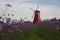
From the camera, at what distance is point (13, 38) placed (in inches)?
241

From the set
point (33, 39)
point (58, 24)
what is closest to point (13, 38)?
point (33, 39)

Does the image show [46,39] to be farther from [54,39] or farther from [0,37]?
[0,37]

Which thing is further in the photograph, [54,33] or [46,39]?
[54,33]

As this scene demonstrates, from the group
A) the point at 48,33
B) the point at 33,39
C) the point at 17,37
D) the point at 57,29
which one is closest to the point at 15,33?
the point at 17,37

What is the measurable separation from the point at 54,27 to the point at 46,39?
1.77 meters

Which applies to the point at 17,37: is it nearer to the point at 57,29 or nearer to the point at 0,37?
the point at 0,37

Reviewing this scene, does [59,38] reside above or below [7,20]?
below

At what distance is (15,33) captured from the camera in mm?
6863

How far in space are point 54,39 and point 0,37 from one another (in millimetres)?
1773

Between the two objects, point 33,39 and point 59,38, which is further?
point 59,38

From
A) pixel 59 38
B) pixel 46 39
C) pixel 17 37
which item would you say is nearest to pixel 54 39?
pixel 59 38

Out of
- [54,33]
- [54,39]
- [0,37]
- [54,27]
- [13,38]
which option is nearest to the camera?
[0,37]

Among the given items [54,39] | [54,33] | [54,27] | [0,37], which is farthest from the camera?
[54,27]

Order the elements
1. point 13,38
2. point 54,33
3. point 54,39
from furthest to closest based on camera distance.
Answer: point 54,33, point 54,39, point 13,38
